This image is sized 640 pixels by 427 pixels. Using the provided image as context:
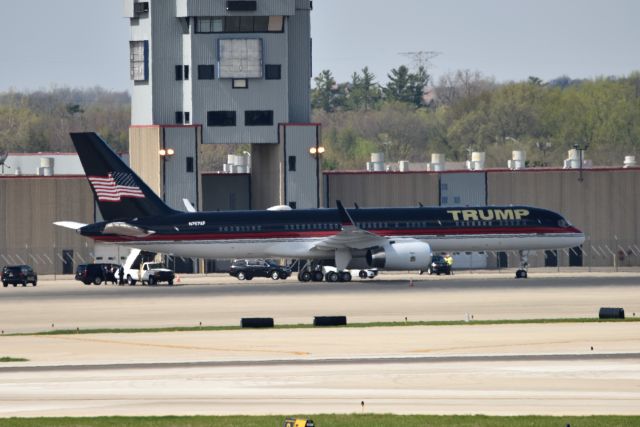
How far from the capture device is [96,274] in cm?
9306

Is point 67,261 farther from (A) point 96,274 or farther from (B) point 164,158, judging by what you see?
(A) point 96,274

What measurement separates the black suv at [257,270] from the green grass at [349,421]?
63.9 meters

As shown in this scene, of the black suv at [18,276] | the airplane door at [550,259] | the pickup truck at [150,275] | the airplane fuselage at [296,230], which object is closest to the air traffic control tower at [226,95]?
the pickup truck at [150,275]

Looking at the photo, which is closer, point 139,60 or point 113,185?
point 113,185

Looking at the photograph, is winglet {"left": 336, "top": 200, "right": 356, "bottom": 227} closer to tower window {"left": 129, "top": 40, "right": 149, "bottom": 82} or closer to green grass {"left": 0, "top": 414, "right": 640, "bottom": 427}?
tower window {"left": 129, "top": 40, "right": 149, "bottom": 82}

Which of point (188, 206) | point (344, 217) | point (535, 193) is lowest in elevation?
point (344, 217)

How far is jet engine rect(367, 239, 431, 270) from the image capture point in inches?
3297

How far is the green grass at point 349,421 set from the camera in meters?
29.0

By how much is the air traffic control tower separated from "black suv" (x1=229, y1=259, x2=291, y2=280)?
35.5 feet

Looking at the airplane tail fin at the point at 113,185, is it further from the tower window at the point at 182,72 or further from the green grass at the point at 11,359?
the green grass at the point at 11,359

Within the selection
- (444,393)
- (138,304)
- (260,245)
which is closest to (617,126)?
(260,245)

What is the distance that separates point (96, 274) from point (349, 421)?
65.3 metres

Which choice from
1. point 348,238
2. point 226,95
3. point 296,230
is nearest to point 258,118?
point 226,95

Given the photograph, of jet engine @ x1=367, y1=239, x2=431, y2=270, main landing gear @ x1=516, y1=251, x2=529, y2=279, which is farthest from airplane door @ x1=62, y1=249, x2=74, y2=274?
main landing gear @ x1=516, y1=251, x2=529, y2=279
